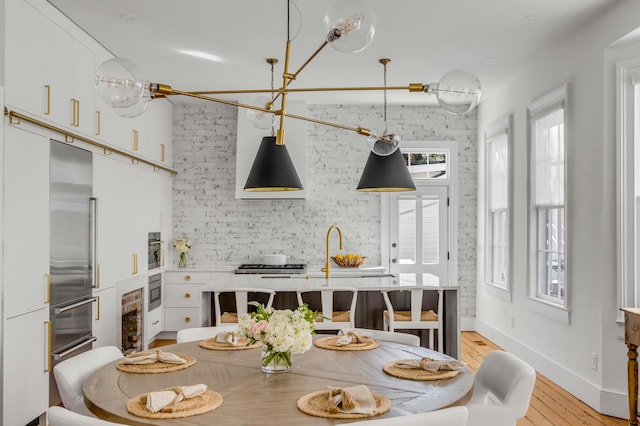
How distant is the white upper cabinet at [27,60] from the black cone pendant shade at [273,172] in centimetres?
152

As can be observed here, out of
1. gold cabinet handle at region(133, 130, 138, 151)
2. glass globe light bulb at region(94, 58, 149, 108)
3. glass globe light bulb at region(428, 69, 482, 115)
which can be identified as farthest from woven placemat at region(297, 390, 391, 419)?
gold cabinet handle at region(133, 130, 138, 151)

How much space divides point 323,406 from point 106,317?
3648mm

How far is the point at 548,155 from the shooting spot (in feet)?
17.1

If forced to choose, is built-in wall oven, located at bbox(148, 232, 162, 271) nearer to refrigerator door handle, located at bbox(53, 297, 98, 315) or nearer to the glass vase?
refrigerator door handle, located at bbox(53, 297, 98, 315)

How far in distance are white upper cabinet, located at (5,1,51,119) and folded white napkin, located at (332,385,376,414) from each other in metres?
2.78

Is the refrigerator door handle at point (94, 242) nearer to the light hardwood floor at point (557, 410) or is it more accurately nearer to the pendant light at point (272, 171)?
the pendant light at point (272, 171)

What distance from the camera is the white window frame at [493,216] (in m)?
6.15

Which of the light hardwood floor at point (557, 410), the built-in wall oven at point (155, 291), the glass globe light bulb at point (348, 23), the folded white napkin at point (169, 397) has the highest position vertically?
the glass globe light bulb at point (348, 23)

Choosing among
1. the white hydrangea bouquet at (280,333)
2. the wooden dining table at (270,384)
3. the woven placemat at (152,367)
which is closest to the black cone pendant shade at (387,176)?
the wooden dining table at (270,384)

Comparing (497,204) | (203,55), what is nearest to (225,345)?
(203,55)

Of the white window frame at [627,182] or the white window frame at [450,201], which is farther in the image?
the white window frame at [450,201]

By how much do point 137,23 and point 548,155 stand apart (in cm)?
374

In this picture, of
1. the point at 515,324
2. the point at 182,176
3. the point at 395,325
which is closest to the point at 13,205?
the point at 395,325

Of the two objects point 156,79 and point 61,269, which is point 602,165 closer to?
point 61,269
